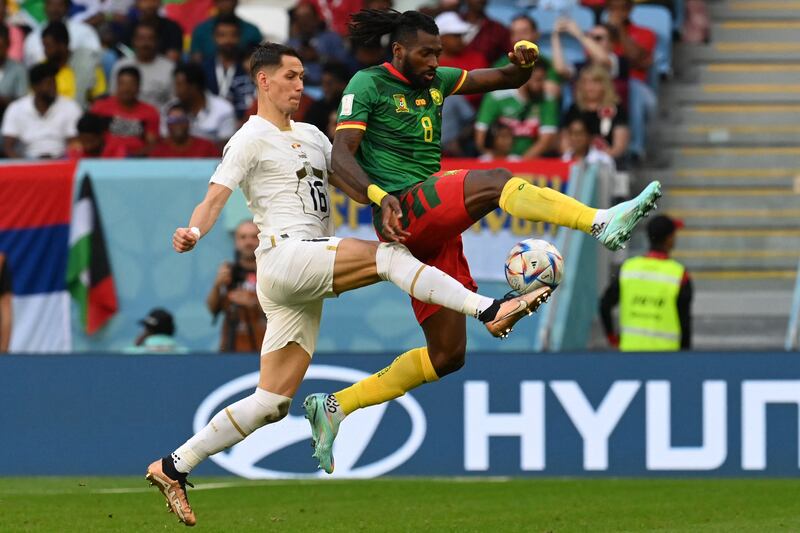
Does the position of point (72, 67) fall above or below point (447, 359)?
above

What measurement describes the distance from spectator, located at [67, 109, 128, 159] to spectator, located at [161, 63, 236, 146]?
568mm

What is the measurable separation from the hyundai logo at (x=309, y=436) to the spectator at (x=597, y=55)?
4.41m

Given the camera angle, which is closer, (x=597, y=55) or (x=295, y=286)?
(x=295, y=286)

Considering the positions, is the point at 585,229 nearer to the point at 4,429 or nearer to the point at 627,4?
the point at 4,429

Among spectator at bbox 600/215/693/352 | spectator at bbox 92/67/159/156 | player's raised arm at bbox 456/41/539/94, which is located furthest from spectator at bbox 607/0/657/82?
player's raised arm at bbox 456/41/539/94

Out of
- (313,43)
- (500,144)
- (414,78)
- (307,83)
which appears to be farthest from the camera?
(313,43)

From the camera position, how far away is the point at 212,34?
17.4 metres

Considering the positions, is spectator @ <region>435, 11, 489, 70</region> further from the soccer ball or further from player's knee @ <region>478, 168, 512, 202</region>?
the soccer ball

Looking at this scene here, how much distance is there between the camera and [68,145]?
52.4 feet

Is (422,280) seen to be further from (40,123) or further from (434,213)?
(40,123)

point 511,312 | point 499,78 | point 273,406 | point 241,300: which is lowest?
point 241,300

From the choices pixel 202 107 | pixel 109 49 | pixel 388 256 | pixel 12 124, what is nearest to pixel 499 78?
pixel 388 256

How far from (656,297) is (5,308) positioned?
18.2ft

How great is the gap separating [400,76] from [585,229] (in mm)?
1379
